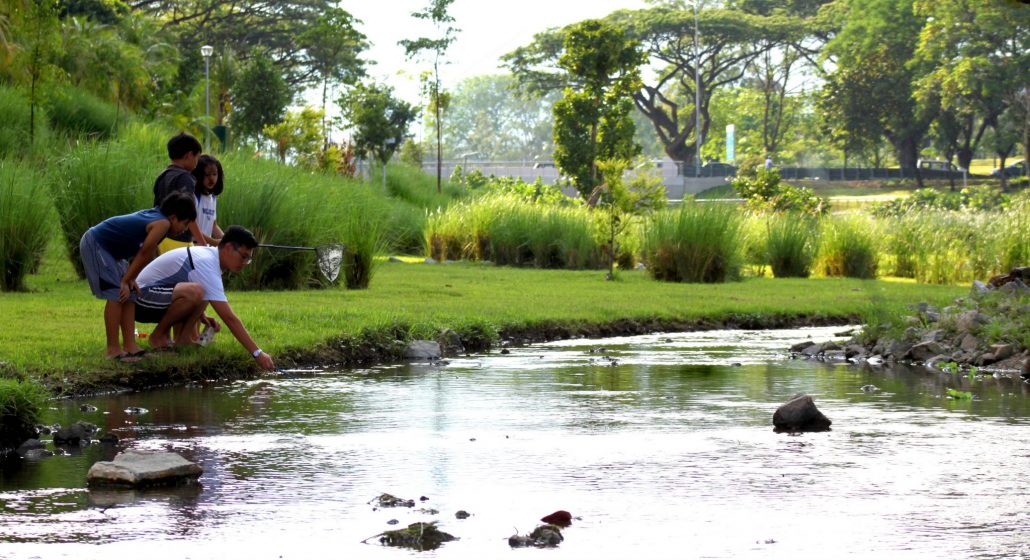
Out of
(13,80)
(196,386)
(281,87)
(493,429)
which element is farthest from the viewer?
(281,87)

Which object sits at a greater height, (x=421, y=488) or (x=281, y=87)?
(x=281, y=87)

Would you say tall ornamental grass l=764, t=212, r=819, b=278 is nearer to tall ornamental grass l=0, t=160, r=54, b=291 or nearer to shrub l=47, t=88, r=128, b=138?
shrub l=47, t=88, r=128, b=138

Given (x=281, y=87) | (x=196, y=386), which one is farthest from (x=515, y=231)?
(x=281, y=87)

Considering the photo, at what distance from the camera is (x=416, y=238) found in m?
34.7

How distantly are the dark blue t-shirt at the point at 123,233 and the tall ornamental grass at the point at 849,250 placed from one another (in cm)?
2056

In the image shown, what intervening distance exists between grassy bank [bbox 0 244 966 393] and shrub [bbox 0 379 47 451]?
67.2 inches

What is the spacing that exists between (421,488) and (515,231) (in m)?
23.8

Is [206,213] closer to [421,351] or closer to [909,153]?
[421,351]

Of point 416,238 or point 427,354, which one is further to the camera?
point 416,238

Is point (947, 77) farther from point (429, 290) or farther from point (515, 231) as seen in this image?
point (429, 290)

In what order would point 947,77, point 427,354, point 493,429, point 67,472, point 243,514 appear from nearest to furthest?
point 243,514 < point 67,472 < point 493,429 < point 427,354 < point 947,77

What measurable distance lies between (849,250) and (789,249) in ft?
4.62

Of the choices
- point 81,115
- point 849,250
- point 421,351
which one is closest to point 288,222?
point 421,351

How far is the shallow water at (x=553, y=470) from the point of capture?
6234 mm
